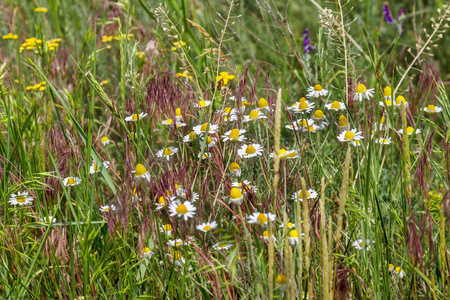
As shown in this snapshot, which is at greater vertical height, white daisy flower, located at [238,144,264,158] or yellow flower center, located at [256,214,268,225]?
white daisy flower, located at [238,144,264,158]

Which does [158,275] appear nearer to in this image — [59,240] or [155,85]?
[59,240]

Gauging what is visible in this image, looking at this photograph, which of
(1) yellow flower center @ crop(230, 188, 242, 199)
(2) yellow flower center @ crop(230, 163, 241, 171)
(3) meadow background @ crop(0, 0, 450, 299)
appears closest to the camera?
(3) meadow background @ crop(0, 0, 450, 299)

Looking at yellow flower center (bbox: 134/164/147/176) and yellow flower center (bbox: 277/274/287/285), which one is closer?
yellow flower center (bbox: 277/274/287/285)

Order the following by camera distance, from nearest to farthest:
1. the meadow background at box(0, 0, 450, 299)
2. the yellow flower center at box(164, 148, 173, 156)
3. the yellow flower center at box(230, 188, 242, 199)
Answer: the meadow background at box(0, 0, 450, 299)
the yellow flower center at box(230, 188, 242, 199)
the yellow flower center at box(164, 148, 173, 156)

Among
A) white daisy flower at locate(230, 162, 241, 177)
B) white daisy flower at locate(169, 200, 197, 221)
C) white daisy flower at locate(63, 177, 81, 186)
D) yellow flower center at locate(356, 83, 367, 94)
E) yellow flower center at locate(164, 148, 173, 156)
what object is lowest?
white daisy flower at locate(63, 177, 81, 186)

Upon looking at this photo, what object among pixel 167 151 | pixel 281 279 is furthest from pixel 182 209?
pixel 167 151

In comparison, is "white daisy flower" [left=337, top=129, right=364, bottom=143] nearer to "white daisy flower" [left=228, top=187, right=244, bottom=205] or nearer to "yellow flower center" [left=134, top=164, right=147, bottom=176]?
"white daisy flower" [left=228, top=187, right=244, bottom=205]

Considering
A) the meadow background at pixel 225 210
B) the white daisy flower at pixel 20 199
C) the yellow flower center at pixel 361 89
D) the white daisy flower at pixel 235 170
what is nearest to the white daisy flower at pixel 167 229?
the meadow background at pixel 225 210

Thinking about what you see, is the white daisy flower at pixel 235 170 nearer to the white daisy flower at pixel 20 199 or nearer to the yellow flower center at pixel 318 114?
the yellow flower center at pixel 318 114

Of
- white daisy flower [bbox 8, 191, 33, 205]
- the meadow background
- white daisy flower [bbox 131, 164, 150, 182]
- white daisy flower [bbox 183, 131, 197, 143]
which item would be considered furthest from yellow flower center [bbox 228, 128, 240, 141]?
white daisy flower [bbox 8, 191, 33, 205]

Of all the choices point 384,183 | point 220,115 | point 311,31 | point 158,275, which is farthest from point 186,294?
Answer: point 311,31

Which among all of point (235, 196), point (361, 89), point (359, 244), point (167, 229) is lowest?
point (359, 244)

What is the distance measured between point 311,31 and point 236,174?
Result: 99.1 inches

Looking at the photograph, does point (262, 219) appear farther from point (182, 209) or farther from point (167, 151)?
point (167, 151)
